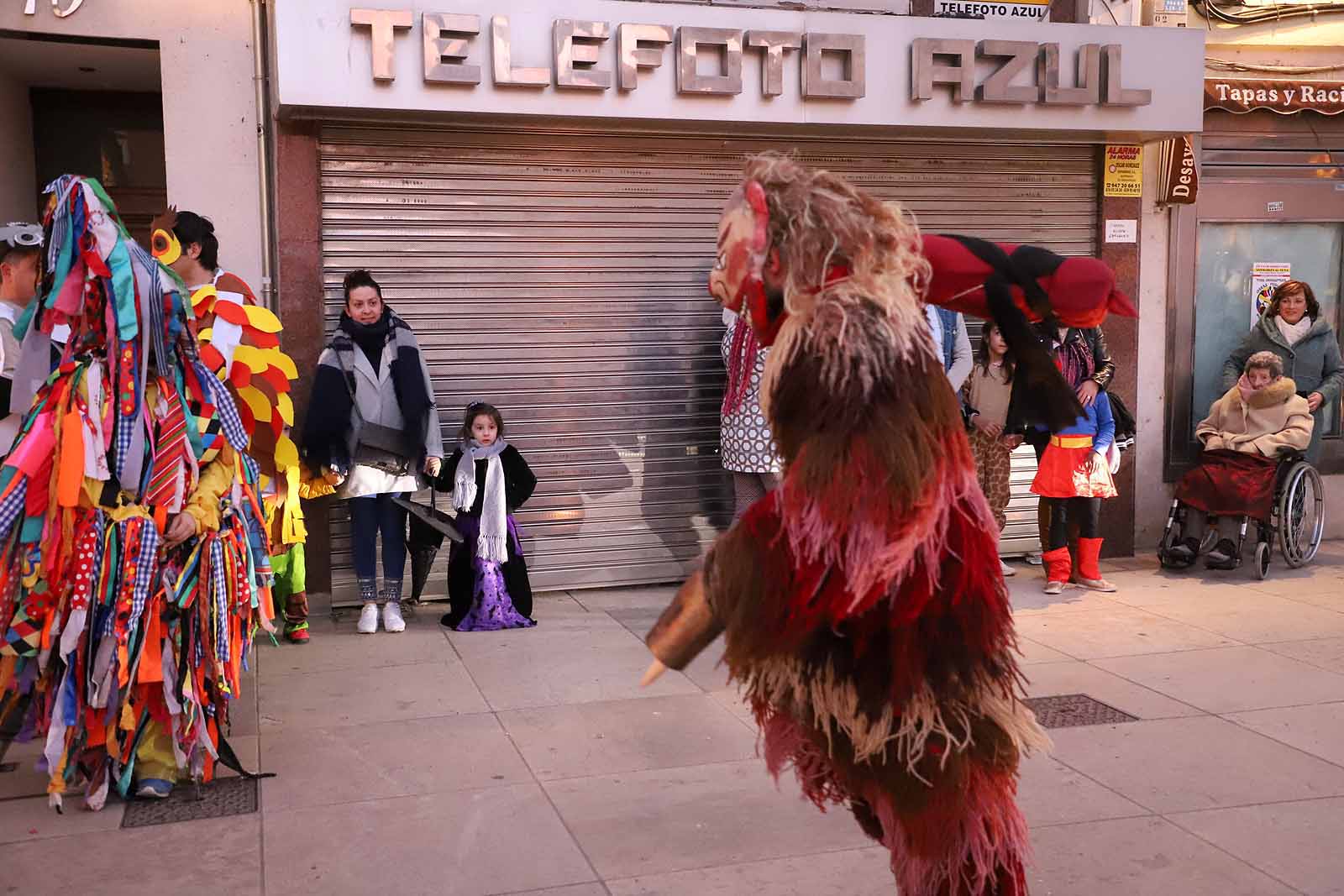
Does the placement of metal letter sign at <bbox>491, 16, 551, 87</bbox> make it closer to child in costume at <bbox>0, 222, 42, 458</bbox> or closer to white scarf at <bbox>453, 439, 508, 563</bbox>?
white scarf at <bbox>453, 439, 508, 563</bbox>

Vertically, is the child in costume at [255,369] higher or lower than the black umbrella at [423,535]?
higher

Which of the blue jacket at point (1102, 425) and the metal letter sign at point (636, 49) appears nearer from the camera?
the metal letter sign at point (636, 49)

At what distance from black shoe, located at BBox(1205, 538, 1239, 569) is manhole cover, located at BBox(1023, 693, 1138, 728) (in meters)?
3.01

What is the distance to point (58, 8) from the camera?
22.0ft

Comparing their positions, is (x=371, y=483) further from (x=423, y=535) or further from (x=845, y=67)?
(x=845, y=67)

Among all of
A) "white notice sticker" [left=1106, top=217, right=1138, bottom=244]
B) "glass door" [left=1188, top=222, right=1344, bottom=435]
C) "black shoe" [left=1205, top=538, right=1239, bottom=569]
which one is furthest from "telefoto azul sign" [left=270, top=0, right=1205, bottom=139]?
"black shoe" [left=1205, top=538, right=1239, bottom=569]

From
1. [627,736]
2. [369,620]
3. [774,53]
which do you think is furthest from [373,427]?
[774,53]

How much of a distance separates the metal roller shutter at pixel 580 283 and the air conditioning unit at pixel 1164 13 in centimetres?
160

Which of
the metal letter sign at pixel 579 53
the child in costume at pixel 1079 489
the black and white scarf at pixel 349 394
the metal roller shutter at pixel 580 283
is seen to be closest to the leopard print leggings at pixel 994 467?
the child in costume at pixel 1079 489

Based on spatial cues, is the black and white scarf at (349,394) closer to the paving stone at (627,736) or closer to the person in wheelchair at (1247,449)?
the paving stone at (627,736)

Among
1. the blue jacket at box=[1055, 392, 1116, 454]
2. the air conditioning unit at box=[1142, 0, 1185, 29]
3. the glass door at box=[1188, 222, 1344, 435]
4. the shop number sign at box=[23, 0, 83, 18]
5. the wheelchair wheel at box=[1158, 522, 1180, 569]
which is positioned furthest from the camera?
the glass door at box=[1188, 222, 1344, 435]

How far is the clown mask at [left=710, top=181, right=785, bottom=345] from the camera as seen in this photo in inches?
102

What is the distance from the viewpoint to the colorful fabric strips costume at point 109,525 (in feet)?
13.6

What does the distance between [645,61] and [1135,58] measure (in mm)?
3118
